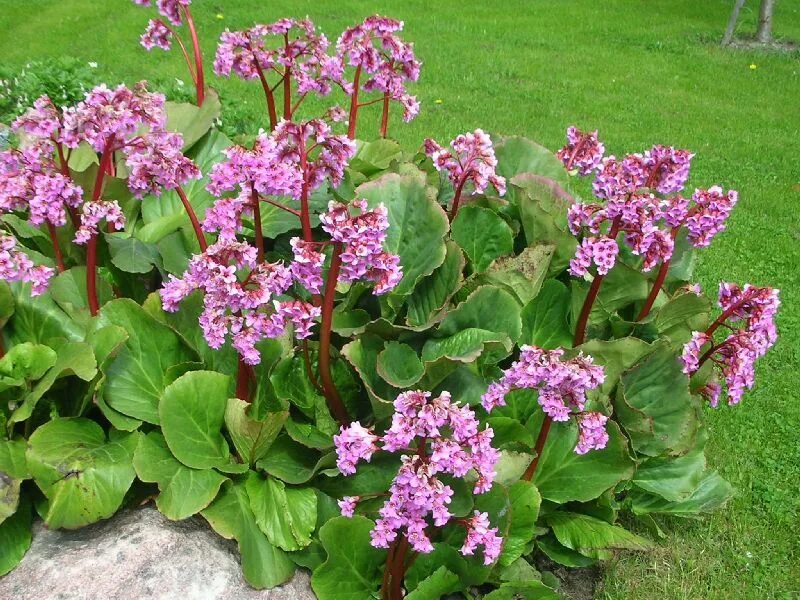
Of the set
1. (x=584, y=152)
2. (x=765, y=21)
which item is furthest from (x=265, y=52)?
(x=765, y=21)

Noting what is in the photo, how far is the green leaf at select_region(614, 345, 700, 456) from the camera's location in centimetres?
282

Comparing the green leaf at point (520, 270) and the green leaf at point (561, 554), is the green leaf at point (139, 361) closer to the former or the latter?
the green leaf at point (520, 270)

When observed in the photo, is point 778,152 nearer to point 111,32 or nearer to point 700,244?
point 700,244

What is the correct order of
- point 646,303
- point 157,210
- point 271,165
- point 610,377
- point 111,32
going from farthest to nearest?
point 111,32, point 157,210, point 646,303, point 610,377, point 271,165

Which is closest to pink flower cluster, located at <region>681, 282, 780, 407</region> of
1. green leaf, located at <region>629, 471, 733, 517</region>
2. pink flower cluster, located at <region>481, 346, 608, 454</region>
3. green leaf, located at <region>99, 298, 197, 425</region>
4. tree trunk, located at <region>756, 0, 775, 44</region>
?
green leaf, located at <region>629, 471, 733, 517</region>

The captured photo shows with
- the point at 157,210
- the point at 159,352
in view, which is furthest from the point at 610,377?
the point at 157,210

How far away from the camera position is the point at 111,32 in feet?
32.0

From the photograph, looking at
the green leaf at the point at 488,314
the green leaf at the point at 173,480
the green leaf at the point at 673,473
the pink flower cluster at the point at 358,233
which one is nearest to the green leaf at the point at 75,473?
the green leaf at the point at 173,480

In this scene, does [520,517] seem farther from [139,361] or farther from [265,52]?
[265,52]

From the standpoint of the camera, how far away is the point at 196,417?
8.39 ft

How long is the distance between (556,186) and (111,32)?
26.7 feet

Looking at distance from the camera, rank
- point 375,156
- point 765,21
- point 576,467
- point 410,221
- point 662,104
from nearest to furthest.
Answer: point 576,467
point 410,221
point 375,156
point 662,104
point 765,21

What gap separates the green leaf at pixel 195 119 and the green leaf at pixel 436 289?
43.1 inches

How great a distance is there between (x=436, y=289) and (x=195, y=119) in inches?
48.1
